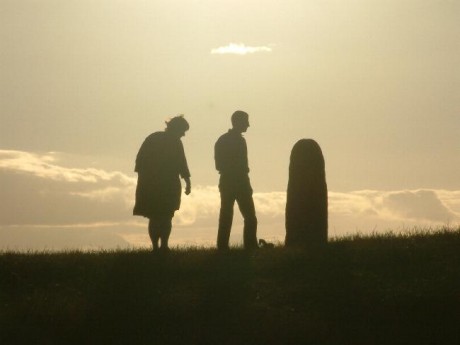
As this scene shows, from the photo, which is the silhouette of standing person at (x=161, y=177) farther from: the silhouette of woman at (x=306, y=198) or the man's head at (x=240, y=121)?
the silhouette of woman at (x=306, y=198)

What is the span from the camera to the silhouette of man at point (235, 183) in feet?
59.9

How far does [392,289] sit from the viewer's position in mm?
13977

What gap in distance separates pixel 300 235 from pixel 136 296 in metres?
6.73

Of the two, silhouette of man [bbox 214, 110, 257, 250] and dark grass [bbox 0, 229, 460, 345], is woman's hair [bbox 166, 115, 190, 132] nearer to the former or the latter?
silhouette of man [bbox 214, 110, 257, 250]

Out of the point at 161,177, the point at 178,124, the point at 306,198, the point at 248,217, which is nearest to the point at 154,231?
the point at 161,177

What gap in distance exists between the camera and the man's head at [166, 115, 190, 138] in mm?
17594

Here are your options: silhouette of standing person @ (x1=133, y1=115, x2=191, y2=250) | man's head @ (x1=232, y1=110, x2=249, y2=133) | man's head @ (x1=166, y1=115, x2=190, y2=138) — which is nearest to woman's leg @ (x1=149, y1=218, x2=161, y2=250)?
silhouette of standing person @ (x1=133, y1=115, x2=191, y2=250)

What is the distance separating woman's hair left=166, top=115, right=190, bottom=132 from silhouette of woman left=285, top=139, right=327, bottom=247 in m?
3.62

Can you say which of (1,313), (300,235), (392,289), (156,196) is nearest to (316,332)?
(392,289)

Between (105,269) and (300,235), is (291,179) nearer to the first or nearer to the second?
(300,235)

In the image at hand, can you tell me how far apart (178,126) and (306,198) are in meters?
3.99

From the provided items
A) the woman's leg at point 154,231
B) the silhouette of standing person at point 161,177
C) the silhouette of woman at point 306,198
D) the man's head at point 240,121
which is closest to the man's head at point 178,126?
the silhouette of standing person at point 161,177

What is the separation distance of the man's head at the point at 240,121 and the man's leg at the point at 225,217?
1.43 meters

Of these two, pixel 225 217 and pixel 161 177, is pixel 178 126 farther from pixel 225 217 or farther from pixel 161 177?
pixel 225 217
